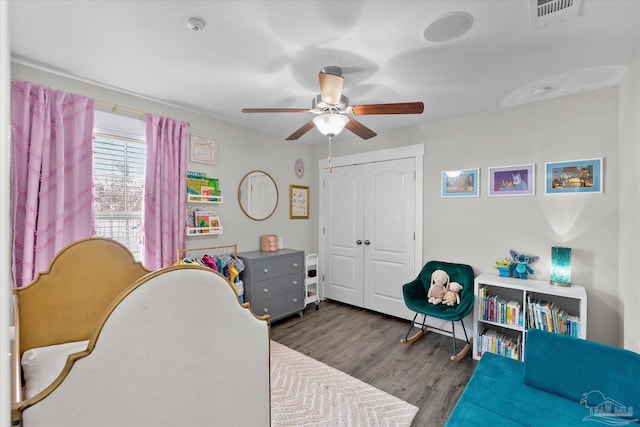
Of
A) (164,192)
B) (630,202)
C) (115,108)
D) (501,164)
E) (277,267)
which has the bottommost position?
(277,267)

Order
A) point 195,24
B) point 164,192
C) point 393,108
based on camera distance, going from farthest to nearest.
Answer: point 164,192 < point 393,108 < point 195,24

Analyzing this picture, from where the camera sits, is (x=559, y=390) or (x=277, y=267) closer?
(x=559, y=390)

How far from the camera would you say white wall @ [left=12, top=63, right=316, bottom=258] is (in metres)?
2.52

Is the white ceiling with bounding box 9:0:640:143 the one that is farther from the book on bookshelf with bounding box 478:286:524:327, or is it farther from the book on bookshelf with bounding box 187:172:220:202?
the book on bookshelf with bounding box 478:286:524:327

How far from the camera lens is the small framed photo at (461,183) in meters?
3.15

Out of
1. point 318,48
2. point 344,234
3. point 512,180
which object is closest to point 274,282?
point 344,234

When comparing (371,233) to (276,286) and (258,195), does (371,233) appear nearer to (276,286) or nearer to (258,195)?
(276,286)

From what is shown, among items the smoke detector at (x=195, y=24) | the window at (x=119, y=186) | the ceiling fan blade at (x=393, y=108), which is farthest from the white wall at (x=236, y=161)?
the ceiling fan blade at (x=393, y=108)

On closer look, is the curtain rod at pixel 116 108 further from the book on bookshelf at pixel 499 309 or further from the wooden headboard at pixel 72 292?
the book on bookshelf at pixel 499 309

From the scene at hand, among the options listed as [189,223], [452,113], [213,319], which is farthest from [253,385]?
[452,113]

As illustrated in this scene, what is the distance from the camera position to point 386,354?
112 inches

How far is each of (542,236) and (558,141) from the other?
888 mm

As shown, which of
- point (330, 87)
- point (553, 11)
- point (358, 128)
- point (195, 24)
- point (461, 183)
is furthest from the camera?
point (461, 183)

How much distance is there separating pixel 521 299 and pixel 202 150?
3.62 meters
